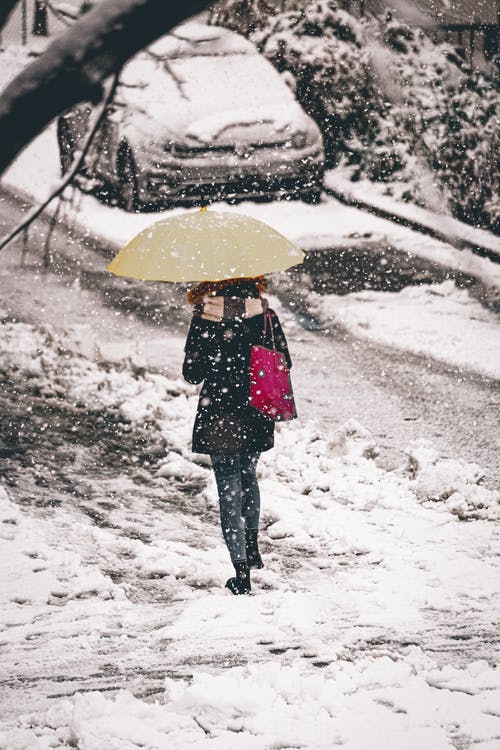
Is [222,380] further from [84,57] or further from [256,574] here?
[84,57]

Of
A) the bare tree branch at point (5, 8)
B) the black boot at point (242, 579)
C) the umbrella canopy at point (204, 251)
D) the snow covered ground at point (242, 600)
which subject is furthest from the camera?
the black boot at point (242, 579)

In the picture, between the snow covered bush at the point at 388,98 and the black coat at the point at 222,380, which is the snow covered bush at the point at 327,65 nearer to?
the snow covered bush at the point at 388,98

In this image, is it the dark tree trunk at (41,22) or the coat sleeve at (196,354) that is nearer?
the coat sleeve at (196,354)

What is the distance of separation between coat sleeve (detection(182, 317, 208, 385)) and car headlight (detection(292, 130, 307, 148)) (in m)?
7.94

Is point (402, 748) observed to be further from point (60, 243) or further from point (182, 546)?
point (60, 243)

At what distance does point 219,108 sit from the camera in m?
12.0

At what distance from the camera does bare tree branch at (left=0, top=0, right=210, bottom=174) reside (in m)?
2.32

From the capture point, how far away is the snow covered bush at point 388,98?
12.3 meters

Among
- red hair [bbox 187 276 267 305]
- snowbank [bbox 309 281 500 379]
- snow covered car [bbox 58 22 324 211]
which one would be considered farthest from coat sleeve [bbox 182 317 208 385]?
snow covered car [bbox 58 22 324 211]

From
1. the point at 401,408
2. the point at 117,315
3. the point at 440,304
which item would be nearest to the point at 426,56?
the point at 440,304

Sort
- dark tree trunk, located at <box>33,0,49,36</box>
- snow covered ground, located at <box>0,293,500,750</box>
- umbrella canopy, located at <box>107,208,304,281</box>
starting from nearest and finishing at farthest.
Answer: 1. snow covered ground, located at <box>0,293,500,750</box>
2. umbrella canopy, located at <box>107,208,304,281</box>
3. dark tree trunk, located at <box>33,0,49,36</box>

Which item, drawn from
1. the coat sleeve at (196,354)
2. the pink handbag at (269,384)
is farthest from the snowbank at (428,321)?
the coat sleeve at (196,354)

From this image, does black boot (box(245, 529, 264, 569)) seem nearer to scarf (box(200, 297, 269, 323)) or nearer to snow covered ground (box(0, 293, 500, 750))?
snow covered ground (box(0, 293, 500, 750))

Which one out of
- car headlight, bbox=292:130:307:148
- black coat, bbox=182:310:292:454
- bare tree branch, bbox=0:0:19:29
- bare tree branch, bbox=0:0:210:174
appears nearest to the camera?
bare tree branch, bbox=0:0:210:174
